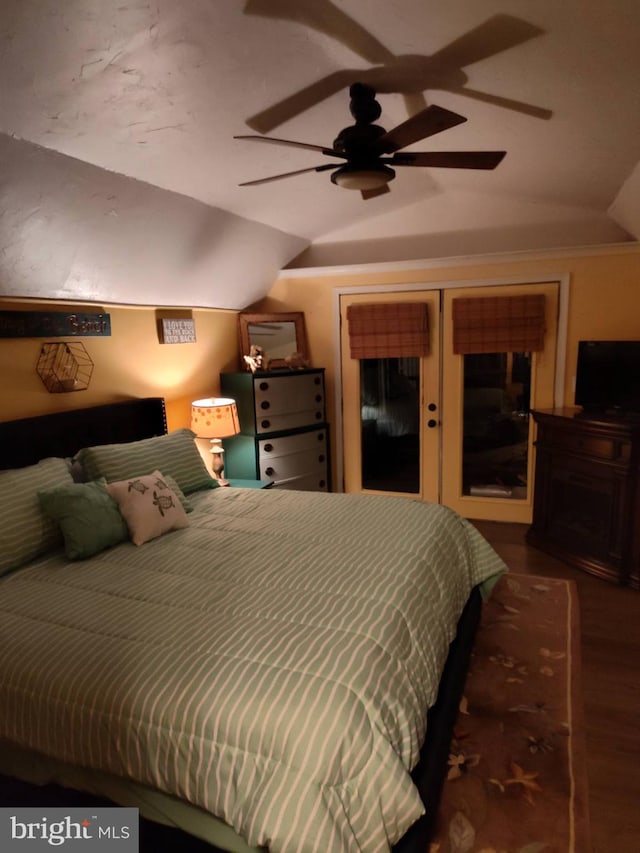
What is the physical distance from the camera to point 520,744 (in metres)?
2.07

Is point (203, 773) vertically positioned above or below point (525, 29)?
below

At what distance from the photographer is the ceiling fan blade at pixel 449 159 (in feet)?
6.59

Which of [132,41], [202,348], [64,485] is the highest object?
[132,41]

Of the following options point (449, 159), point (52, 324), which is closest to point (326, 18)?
point (449, 159)

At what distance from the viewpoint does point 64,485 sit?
7.93 ft

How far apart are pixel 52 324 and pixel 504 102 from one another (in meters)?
2.39

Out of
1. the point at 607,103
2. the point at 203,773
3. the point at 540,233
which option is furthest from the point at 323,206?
the point at 203,773

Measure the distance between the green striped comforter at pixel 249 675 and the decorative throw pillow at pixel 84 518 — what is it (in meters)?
0.09

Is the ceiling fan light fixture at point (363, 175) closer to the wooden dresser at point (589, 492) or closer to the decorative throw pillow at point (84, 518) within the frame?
the decorative throw pillow at point (84, 518)

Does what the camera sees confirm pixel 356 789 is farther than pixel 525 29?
No

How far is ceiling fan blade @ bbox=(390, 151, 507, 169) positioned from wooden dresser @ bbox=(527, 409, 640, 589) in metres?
1.92

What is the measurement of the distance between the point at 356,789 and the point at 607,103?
2410 mm

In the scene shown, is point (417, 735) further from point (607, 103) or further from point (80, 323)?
point (80, 323)

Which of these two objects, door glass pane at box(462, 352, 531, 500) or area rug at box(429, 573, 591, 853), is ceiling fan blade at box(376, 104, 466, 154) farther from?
door glass pane at box(462, 352, 531, 500)
